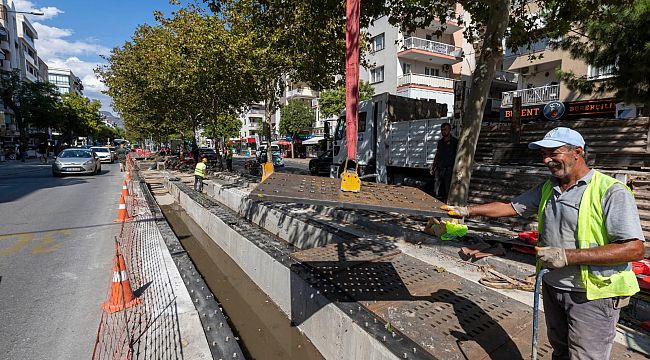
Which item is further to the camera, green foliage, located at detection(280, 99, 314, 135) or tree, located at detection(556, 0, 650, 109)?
green foliage, located at detection(280, 99, 314, 135)

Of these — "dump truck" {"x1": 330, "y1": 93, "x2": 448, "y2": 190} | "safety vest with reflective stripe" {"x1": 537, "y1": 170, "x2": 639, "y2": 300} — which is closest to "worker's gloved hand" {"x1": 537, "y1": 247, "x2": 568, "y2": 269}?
"safety vest with reflective stripe" {"x1": 537, "y1": 170, "x2": 639, "y2": 300}

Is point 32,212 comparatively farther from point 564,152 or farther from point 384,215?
point 564,152

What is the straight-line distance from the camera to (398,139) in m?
9.77

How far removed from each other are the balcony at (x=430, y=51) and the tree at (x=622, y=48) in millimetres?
19885

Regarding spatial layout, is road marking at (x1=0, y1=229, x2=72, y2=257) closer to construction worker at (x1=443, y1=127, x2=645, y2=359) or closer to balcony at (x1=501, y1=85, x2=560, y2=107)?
construction worker at (x1=443, y1=127, x2=645, y2=359)

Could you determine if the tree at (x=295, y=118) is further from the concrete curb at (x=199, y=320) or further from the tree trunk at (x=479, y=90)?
the concrete curb at (x=199, y=320)

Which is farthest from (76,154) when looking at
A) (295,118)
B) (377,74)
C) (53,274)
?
(295,118)

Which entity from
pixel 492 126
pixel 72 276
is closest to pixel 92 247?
pixel 72 276

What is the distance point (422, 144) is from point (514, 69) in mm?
16436

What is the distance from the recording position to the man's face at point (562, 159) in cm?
197

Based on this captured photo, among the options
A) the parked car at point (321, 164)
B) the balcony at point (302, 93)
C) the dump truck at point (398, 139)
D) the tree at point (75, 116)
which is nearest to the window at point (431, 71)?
the parked car at point (321, 164)

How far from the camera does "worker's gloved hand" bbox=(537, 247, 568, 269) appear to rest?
5.89ft

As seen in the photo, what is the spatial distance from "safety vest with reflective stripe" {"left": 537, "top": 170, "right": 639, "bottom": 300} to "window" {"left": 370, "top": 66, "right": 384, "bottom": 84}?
97.8ft

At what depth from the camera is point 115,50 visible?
25.4m
